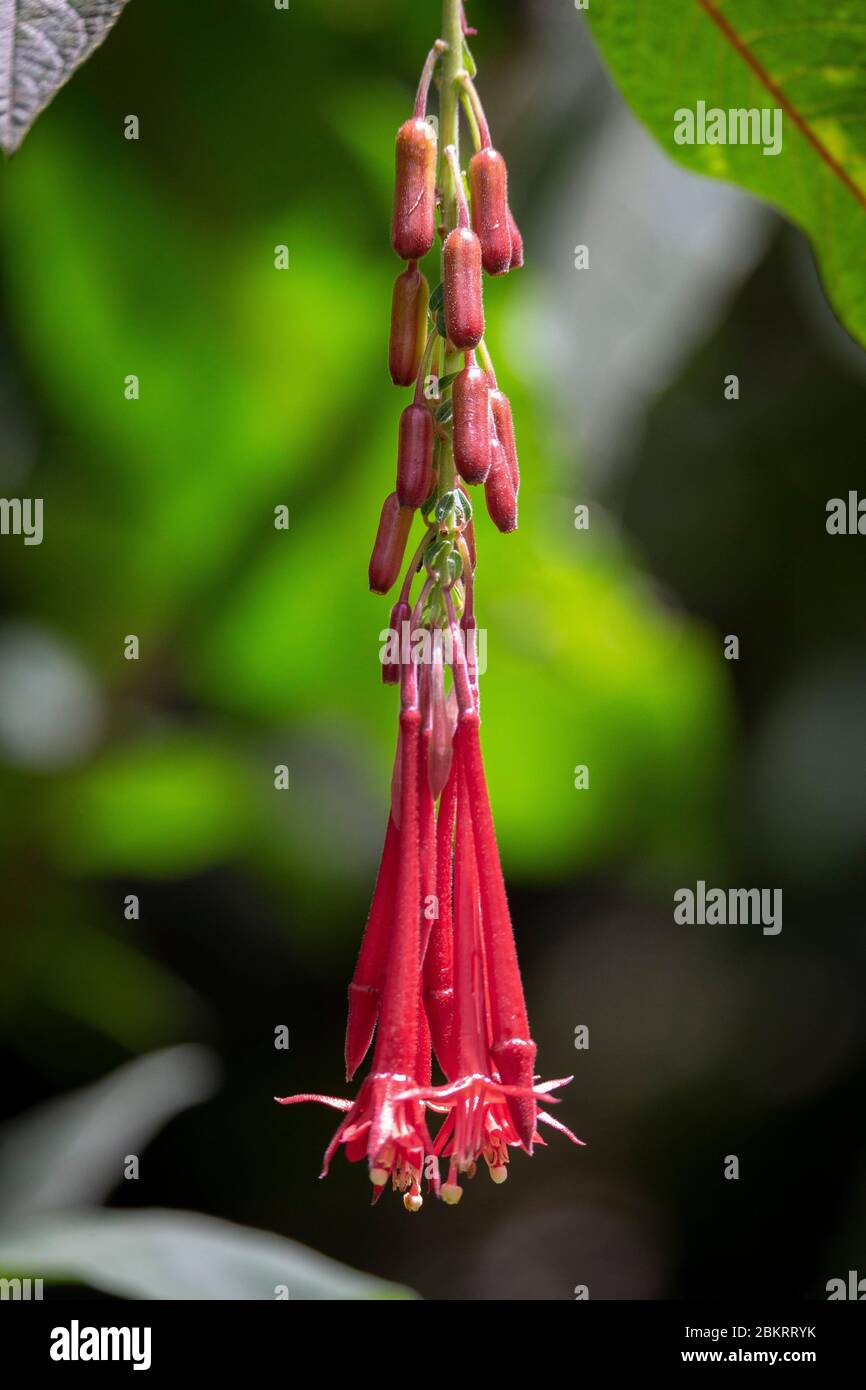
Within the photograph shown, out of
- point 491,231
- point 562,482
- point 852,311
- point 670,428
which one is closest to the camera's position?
point 491,231

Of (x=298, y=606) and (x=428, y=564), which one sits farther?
(x=298, y=606)

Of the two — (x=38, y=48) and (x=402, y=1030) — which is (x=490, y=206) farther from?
(x=402, y=1030)

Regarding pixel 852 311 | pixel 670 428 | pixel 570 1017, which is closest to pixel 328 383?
pixel 670 428

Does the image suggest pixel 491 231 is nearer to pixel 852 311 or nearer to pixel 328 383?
pixel 852 311

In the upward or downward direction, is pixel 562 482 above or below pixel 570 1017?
above

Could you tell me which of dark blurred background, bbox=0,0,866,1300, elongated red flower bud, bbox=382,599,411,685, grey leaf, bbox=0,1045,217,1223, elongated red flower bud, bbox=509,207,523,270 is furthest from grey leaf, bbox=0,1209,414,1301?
elongated red flower bud, bbox=509,207,523,270

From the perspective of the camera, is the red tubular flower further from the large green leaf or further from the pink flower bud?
the large green leaf

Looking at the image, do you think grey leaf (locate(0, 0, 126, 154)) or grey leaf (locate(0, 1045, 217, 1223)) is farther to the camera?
grey leaf (locate(0, 1045, 217, 1223))
